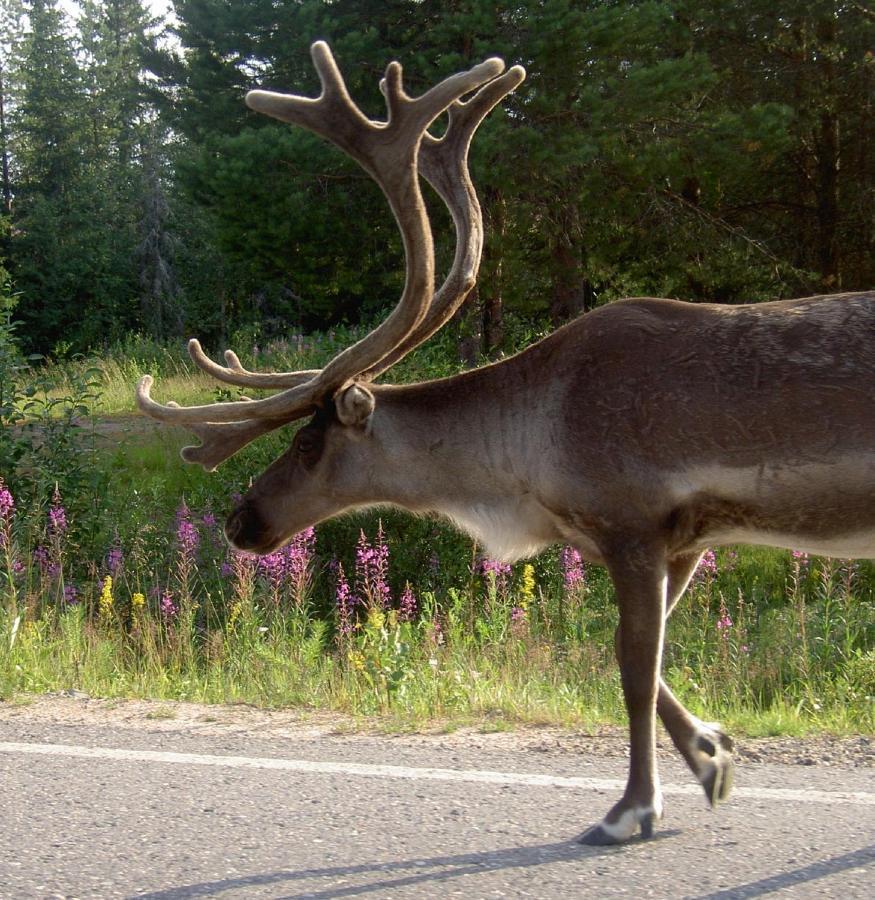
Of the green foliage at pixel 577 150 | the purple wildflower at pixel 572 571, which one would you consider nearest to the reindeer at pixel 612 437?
the purple wildflower at pixel 572 571

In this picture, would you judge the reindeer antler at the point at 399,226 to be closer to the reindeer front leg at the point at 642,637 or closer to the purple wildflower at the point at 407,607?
the reindeer front leg at the point at 642,637

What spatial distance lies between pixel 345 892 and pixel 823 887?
139cm

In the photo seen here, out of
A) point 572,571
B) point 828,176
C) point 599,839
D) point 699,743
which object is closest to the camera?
point 599,839

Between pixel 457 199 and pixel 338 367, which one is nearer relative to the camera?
pixel 338 367

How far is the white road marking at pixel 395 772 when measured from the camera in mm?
4445

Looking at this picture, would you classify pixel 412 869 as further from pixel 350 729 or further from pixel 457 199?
pixel 457 199

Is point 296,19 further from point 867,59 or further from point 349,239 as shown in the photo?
point 867,59

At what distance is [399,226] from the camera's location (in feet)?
16.5

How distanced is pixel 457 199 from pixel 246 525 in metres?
1.73

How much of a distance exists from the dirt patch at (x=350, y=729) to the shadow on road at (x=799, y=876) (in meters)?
1.09

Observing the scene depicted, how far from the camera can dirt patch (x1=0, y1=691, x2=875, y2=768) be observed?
5078 millimetres

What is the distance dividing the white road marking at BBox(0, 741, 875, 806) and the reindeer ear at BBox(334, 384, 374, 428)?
1.36 m

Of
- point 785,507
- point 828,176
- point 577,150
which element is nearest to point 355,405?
point 785,507

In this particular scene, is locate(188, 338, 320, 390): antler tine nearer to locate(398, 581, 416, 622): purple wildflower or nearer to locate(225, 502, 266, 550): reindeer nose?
locate(225, 502, 266, 550): reindeer nose
